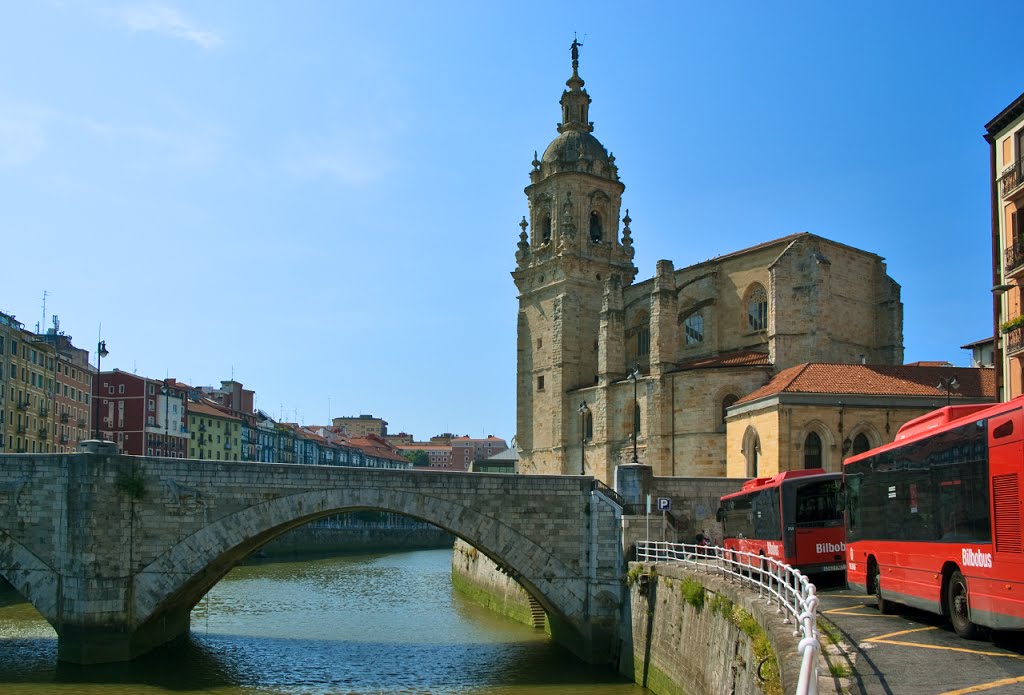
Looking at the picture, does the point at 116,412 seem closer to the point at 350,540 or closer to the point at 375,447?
the point at 350,540

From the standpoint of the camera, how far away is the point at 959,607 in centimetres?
1363

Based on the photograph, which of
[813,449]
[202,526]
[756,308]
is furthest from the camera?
[756,308]

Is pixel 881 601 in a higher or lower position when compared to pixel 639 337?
lower

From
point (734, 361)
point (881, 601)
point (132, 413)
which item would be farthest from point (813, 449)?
point (132, 413)

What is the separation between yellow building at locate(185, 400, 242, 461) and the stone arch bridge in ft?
218

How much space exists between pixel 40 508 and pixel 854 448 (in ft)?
90.9

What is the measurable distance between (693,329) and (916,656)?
1603 inches

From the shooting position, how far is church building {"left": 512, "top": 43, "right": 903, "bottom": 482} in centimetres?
4550

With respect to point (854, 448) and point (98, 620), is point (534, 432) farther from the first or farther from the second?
point (98, 620)

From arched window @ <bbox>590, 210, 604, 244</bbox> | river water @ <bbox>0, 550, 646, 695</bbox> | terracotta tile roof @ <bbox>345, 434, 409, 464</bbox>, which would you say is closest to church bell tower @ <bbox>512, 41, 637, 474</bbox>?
arched window @ <bbox>590, 210, 604, 244</bbox>

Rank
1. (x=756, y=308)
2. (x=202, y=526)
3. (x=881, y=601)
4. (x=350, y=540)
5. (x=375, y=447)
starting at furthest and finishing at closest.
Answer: (x=375, y=447) < (x=350, y=540) < (x=756, y=308) < (x=202, y=526) < (x=881, y=601)

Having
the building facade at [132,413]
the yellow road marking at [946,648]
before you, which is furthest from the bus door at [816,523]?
the building facade at [132,413]

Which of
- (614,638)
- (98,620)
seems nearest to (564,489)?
(614,638)

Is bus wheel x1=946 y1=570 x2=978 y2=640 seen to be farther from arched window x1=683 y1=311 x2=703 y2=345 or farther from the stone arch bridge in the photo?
arched window x1=683 y1=311 x2=703 y2=345
